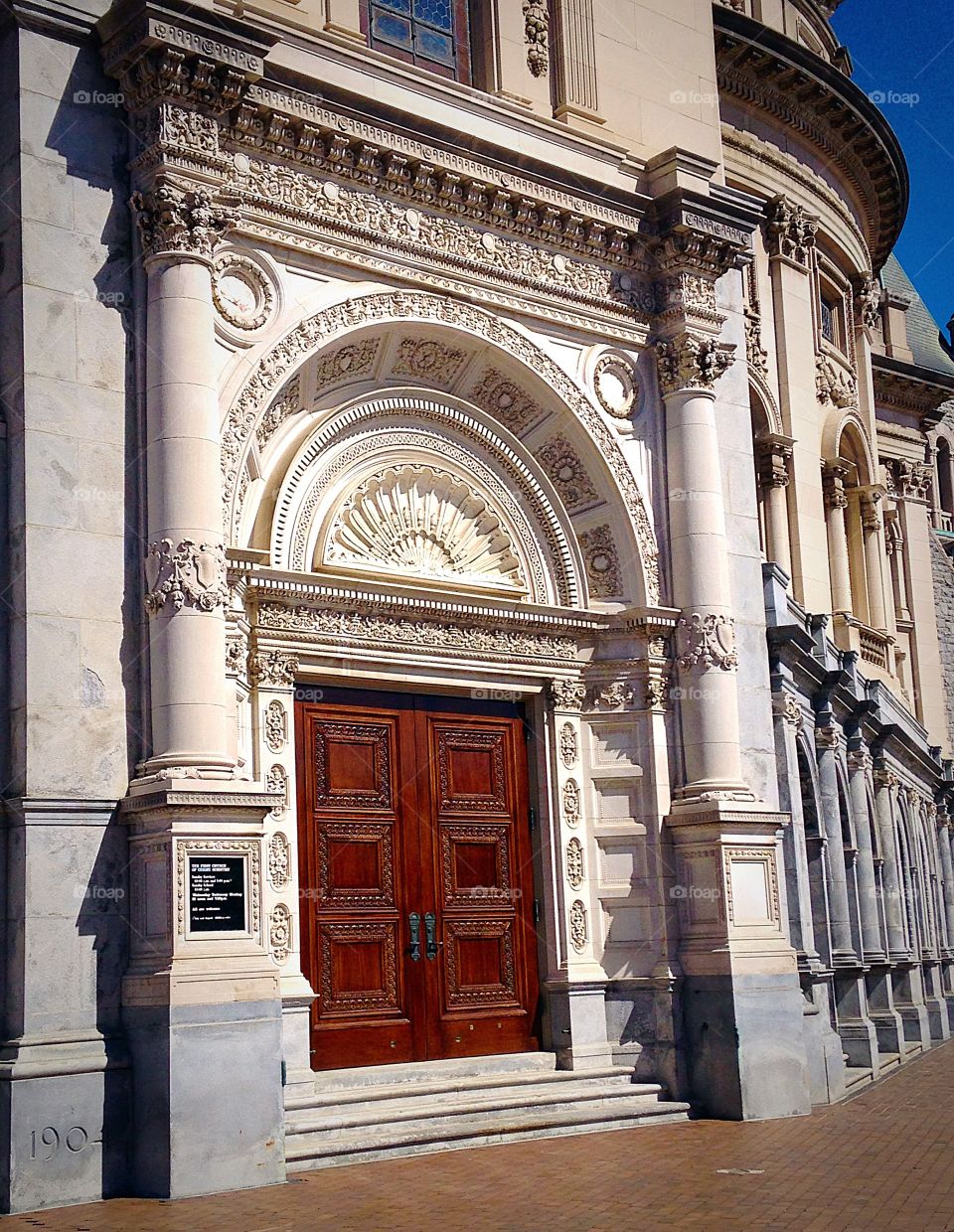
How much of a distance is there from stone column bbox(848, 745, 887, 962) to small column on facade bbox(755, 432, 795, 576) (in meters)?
5.71

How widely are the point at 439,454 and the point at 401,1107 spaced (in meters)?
6.97

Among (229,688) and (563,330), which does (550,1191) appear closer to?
(229,688)

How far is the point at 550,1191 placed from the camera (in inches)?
480

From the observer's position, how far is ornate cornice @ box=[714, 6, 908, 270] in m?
29.8

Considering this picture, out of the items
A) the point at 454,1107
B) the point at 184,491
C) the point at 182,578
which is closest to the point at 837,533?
the point at 454,1107

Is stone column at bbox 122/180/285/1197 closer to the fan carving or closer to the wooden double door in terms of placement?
the wooden double door

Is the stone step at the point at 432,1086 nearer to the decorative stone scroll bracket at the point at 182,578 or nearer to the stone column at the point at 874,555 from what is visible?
the decorative stone scroll bracket at the point at 182,578

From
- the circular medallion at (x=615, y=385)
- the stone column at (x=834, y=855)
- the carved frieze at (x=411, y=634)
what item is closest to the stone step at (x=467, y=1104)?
the carved frieze at (x=411, y=634)

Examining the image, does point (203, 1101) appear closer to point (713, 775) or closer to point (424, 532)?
point (424, 532)

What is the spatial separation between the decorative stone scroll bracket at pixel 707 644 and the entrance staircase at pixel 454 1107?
4.54 meters

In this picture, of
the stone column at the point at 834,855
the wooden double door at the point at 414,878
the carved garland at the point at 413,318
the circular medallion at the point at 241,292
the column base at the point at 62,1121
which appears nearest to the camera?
the column base at the point at 62,1121

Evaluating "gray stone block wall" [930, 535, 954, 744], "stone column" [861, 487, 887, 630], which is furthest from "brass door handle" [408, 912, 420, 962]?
"gray stone block wall" [930, 535, 954, 744]

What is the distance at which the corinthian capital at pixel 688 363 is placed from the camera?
735 inches

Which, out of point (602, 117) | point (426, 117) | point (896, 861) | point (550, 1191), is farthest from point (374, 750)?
point (896, 861)
